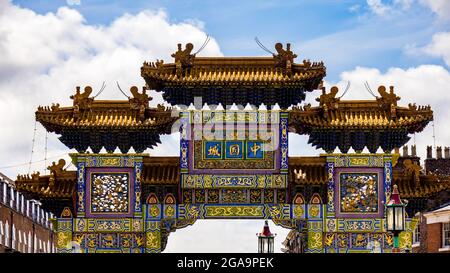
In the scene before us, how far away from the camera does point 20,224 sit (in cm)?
8269

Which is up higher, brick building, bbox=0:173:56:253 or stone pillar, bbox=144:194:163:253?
brick building, bbox=0:173:56:253

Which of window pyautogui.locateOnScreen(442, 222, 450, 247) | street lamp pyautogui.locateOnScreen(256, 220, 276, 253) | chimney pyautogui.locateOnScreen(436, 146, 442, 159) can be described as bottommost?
street lamp pyautogui.locateOnScreen(256, 220, 276, 253)

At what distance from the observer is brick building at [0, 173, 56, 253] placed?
2968 inches

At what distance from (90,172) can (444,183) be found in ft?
43.4

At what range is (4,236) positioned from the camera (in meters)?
75.2

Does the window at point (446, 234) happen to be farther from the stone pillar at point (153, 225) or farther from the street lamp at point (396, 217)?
the street lamp at point (396, 217)

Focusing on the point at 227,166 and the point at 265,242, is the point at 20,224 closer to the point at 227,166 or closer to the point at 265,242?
the point at 227,166

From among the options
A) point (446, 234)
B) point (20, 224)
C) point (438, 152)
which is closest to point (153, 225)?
point (446, 234)

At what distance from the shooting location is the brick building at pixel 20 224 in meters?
75.4

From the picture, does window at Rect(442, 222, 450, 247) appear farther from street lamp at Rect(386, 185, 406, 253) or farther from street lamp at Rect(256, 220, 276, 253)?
street lamp at Rect(386, 185, 406, 253)

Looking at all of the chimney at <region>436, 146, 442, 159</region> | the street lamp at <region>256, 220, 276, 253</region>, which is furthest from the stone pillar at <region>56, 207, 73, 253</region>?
the chimney at <region>436, 146, 442, 159</region>
